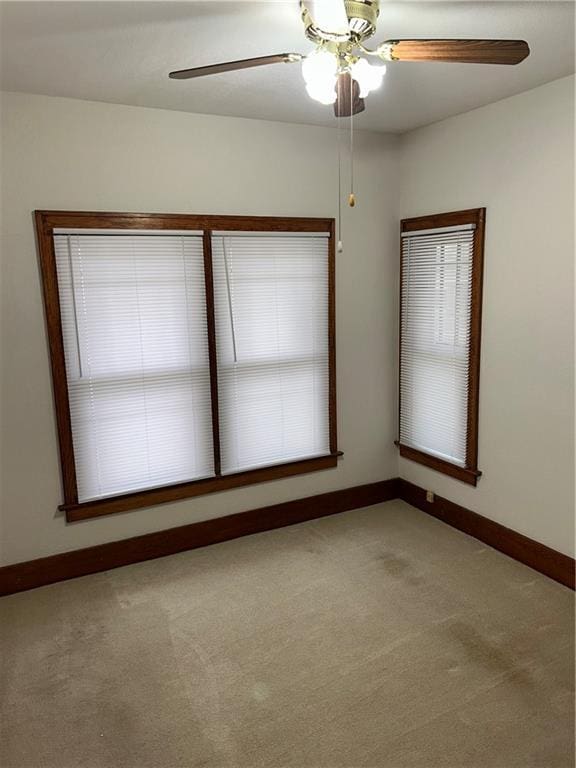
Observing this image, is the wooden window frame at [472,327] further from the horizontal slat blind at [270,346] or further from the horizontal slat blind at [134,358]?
the horizontal slat blind at [134,358]

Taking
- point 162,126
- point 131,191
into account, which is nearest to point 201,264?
point 131,191

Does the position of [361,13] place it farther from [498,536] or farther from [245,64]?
[498,536]

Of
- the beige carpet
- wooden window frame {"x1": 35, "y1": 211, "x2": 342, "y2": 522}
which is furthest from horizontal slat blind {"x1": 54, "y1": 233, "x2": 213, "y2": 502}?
the beige carpet

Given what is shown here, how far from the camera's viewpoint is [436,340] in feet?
12.5

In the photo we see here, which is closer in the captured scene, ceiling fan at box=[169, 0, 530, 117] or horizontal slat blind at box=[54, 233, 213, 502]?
ceiling fan at box=[169, 0, 530, 117]

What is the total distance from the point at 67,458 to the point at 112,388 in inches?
18.4

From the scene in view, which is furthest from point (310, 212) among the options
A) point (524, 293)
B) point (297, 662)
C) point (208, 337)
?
point (297, 662)

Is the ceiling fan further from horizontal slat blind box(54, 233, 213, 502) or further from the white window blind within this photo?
the white window blind

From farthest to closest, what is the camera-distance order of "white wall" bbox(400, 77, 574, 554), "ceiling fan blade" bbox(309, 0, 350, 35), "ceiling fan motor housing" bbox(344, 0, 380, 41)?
"white wall" bbox(400, 77, 574, 554) → "ceiling fan motor housing" bbox(344, 0, 380, 41) → "ceiling fan blade" bbox(309, 0, 350, 35)

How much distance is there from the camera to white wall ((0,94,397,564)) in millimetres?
2949

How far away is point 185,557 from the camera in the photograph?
11.5 feet

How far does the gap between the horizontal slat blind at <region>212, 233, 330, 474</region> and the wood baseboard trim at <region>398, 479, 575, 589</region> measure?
2.94 ft

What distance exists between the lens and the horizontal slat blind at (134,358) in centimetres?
313

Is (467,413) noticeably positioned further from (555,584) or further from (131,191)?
(131,191)
